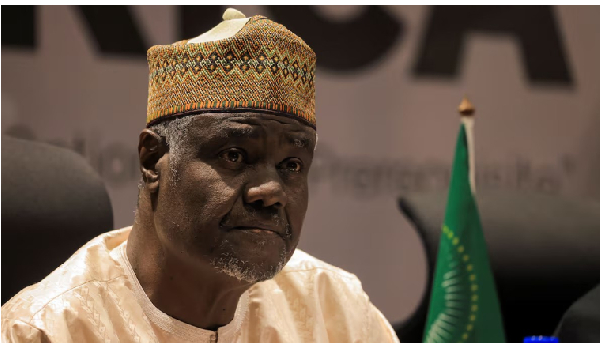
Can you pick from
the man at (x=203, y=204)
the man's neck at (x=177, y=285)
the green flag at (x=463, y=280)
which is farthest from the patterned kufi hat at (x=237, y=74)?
the green flag at (x=463, y=280)

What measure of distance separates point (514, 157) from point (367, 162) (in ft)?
2.22

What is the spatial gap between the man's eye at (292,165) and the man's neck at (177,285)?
23 cm

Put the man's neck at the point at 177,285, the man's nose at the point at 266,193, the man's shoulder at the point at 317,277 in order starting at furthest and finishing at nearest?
the man's shoulder at the point at 317,277 → the man's neck at the point at 177,285 → the man's nose at the point at 266,193

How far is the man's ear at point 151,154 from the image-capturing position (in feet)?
4.57

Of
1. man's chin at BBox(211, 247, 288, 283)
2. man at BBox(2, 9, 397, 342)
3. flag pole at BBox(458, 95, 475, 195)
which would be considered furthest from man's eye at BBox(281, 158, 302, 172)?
flag pole at BBox(458, 95, 475, 195)

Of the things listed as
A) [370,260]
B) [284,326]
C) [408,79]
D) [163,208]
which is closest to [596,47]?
[408,79]

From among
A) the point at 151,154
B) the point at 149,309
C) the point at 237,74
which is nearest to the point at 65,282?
the point at 149,309

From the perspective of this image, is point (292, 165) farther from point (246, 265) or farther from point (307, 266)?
point (307, 266)

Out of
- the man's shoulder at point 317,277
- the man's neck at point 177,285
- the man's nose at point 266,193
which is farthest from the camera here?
the man's shoulder at point 317,277

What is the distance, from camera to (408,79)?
295 centimetres

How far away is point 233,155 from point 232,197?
0.08m

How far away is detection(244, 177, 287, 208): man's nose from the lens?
128 centimetres

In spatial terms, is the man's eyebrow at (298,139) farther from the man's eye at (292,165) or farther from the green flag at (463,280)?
the green flag at (463,280)

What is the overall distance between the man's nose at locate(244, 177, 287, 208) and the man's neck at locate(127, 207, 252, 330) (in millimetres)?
169
